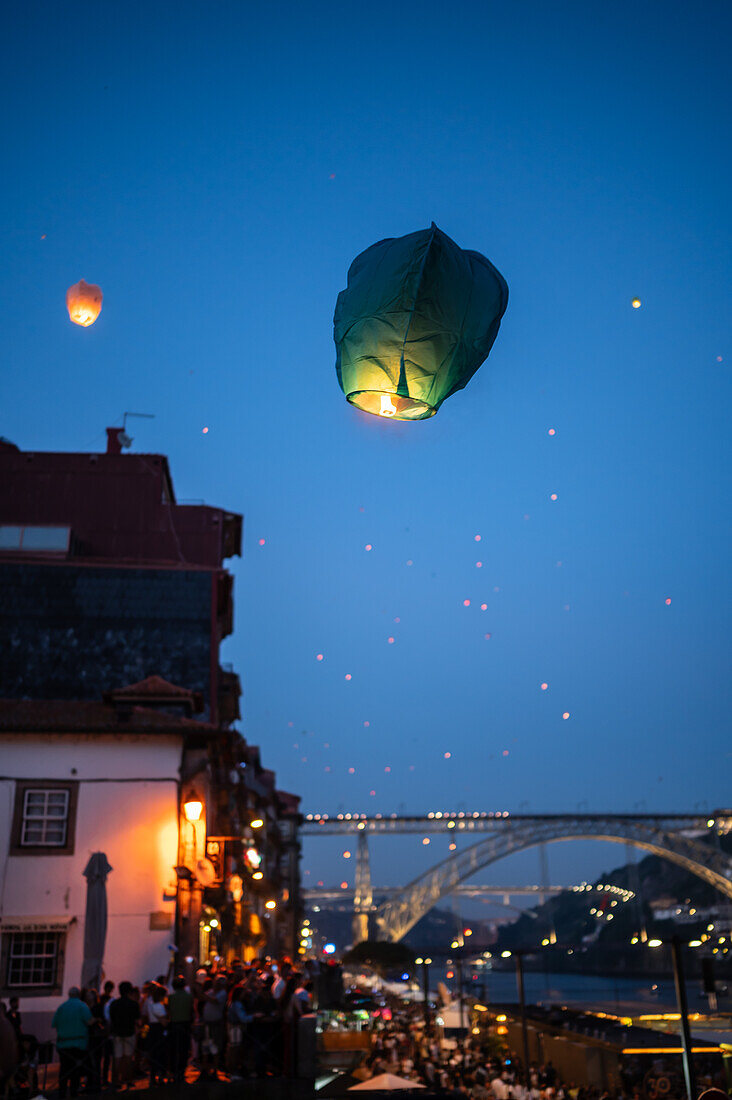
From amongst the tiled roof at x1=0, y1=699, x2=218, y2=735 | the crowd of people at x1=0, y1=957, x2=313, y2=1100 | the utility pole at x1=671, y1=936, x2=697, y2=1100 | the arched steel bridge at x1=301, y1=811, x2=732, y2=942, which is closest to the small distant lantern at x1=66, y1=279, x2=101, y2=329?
the tiled roof at x1=0, y1=699, x2=218, y2=735

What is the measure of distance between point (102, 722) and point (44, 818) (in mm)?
1989

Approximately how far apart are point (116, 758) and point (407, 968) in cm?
4593

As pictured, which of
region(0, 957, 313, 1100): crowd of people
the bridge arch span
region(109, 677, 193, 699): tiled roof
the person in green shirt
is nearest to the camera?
the person in green shirt

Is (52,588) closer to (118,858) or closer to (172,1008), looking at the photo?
(118,858)

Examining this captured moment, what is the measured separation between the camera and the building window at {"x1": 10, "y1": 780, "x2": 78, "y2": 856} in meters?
17.3

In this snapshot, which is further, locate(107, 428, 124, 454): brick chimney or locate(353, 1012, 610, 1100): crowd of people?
locate(107, 428, 124, 454): brick chimney

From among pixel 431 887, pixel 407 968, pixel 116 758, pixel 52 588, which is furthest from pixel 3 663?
pixel 431 887

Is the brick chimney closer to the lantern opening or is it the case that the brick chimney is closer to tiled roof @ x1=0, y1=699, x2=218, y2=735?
tiled roof @ x1=0, y1=699, x2=218, y2=735

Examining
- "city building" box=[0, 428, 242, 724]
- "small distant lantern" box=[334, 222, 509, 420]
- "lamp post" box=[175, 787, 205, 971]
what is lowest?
"lamp post" box=[175, 787, 205, 971]

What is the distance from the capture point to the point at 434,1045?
33000 mm

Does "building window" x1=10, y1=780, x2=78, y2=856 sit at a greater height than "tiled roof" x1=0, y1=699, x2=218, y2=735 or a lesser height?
lesser

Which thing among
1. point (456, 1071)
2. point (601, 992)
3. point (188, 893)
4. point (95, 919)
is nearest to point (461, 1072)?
point (456, 1071)

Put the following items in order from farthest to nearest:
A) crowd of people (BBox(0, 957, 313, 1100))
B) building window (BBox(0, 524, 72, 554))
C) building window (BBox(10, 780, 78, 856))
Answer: building window (BBox(0, 524, 72, 554)) → building window (BBox(10, 780, 78, 856)) → crowd of people (BBox(0, 957, 313, 1100))

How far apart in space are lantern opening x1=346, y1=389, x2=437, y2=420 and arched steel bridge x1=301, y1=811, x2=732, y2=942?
285 ft
